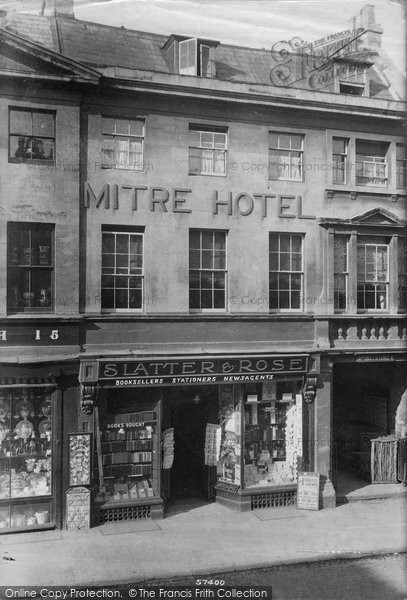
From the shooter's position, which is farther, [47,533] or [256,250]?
[256,250]

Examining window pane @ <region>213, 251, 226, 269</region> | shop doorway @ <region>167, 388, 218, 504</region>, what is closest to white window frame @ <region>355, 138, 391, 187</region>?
window pane @ <region>213, 251, 226, 269</region>

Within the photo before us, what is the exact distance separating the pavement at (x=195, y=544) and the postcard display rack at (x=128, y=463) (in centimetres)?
41

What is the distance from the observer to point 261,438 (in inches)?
625

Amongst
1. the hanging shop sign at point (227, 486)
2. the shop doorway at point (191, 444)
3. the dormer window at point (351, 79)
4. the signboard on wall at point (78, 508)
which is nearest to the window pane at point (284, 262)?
the shop doorway at point (191, 444)

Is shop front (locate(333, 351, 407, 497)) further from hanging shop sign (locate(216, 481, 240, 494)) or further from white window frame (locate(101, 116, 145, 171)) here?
white window frame (locate(101, 116, 145, 171))

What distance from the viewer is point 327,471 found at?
16.0 metres

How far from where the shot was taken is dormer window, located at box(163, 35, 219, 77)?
15383 millimetres

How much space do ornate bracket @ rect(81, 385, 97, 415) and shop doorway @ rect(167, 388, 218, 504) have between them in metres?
2.43

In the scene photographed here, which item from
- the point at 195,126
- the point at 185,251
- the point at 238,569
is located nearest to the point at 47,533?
the point at 238,569

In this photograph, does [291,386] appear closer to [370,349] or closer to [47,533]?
[370,349]

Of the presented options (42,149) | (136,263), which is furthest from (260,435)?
(42,149)

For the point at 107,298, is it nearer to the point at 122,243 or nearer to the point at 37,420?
the point at 122,243

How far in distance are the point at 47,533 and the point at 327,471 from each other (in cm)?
704

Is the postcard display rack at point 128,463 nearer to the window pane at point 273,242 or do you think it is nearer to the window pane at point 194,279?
the window pane at point 194,279
